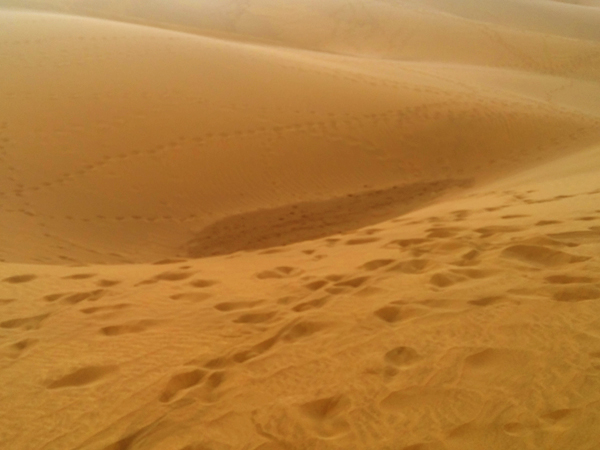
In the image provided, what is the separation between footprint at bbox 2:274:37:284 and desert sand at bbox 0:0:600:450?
28 mm

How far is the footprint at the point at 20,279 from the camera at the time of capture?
4156mm

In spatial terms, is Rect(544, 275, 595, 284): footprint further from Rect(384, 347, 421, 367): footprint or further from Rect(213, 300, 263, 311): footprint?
Rect(213, 300, 263, 311): footprint

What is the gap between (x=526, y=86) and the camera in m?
15.8

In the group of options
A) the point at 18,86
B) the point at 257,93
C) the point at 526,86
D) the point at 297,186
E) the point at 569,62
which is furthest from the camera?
the point at 569,62

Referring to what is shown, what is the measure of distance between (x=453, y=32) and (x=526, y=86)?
8.27 metres

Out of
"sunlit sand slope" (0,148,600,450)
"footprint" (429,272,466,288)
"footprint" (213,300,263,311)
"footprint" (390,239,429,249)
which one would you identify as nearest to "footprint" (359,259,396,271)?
"sunlit sand slope" (0,148,600,450)

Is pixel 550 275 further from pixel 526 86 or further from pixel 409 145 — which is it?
pixel 526 86

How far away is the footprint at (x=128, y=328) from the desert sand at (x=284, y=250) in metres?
0.03

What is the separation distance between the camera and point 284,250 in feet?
16.9

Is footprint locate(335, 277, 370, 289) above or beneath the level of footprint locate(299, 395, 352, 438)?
above

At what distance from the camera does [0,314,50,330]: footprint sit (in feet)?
11.1

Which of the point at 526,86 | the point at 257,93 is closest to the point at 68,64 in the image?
the point at 257,93

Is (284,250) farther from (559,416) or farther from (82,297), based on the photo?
(559,416)

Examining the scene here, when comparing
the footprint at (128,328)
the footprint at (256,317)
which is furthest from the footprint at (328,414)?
the footprint at (128,328)
